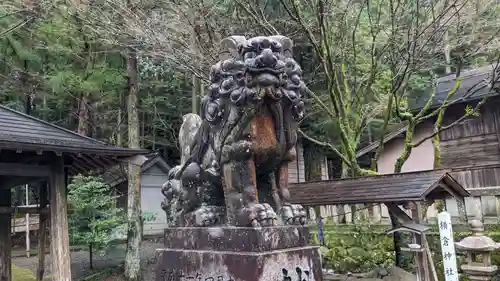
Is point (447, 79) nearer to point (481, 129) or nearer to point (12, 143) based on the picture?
point (481, 129)

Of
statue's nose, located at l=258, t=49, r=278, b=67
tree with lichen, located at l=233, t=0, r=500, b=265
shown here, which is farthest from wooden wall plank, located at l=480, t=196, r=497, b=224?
statue's nose, located at l=258, t=49, r=278, b=67

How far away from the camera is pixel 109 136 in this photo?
693 inches

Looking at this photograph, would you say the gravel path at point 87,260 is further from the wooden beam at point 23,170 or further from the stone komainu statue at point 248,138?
the stone komainu statue at point 248,138

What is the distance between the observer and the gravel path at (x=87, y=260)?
1340 cm

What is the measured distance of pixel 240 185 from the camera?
3.46 meters

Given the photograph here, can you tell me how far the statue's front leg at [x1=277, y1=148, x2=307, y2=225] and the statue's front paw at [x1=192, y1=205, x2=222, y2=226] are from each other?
0.57 m

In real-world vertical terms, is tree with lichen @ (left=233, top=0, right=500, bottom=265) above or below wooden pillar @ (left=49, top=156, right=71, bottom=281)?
above

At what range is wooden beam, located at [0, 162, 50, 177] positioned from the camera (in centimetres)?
753

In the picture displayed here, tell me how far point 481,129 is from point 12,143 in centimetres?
1399

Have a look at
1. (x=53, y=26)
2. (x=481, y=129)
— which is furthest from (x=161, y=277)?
(x=481, y=129)

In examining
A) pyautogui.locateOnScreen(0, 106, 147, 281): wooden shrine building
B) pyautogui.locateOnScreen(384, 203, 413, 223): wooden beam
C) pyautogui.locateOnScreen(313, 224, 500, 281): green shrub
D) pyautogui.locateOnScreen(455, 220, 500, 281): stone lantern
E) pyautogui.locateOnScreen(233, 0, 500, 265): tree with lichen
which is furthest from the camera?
pyautogui.locateOnScreen(313, 224, 500, 281): green shrub

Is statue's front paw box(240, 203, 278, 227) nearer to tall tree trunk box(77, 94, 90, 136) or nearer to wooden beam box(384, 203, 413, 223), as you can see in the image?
wooden beam box(384, 203, 413, 223)

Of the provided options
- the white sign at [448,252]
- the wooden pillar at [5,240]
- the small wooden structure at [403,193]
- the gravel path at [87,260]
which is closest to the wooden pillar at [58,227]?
the wooden pillar at [5,240]

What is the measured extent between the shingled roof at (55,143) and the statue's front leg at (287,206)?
15.8ft
